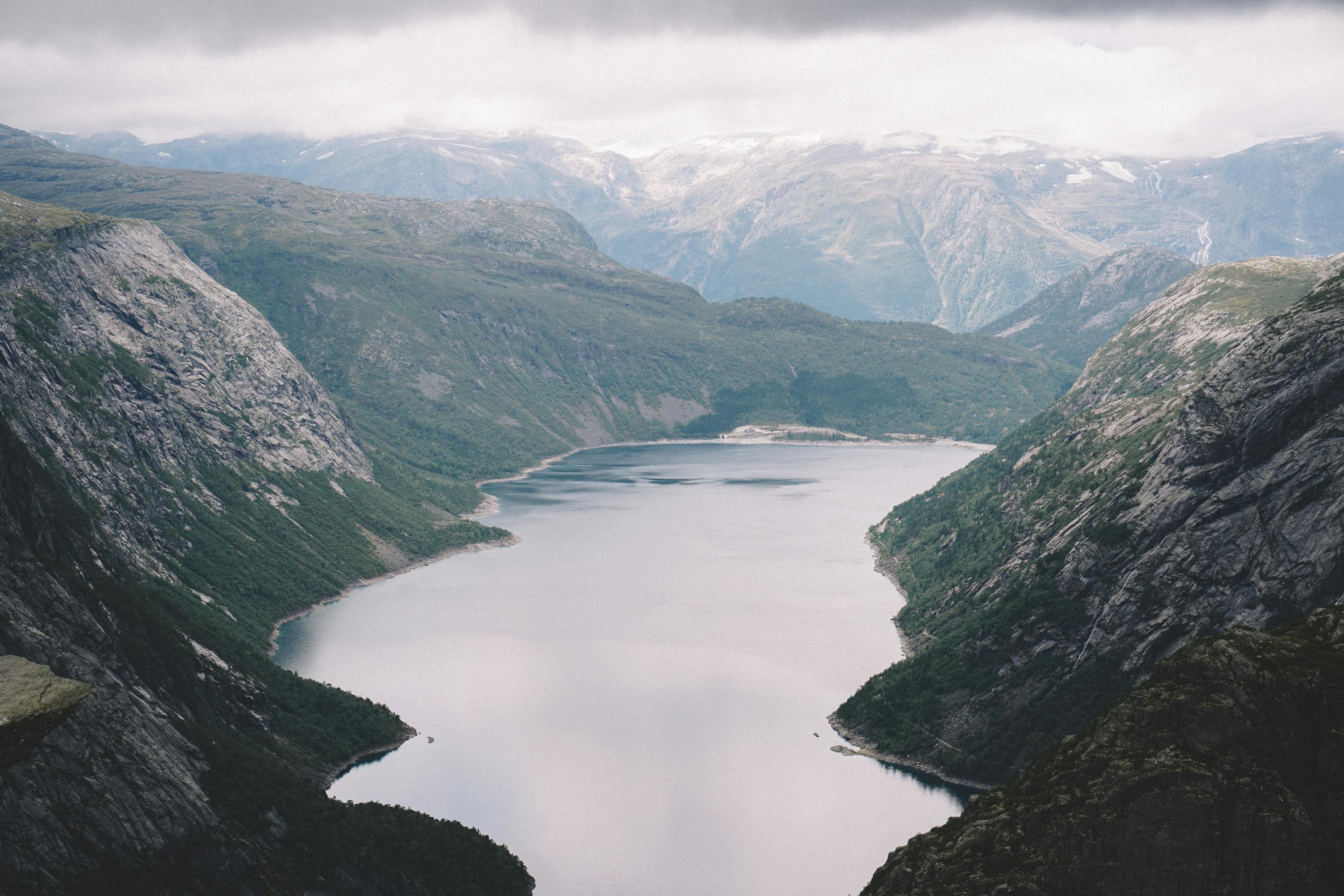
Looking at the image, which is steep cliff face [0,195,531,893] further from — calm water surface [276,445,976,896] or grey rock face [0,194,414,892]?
calm water surface [276,445,976,896]

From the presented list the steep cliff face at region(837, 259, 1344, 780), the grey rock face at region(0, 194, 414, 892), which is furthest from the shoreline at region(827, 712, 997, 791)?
the grey rock face at region(0, 194, 414, 892)

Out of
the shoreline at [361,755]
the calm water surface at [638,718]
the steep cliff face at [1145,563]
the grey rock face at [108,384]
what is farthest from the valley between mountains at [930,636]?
the calm water surface at [638,718]

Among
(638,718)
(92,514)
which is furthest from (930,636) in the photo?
(92,514)

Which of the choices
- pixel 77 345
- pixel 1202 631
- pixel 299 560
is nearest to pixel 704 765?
pixel 1202 631

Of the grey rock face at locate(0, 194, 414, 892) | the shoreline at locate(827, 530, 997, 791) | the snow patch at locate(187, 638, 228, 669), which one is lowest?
the shoreline at locate(827, 530, 997, 791)

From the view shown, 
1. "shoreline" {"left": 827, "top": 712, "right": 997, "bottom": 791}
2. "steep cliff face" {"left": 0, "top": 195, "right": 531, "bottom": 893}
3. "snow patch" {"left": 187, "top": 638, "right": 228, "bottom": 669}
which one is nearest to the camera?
"steep cliff face" {"left": 0, "top": 195, "right": 531, "bottom": 893}

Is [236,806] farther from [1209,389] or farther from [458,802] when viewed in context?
[1209,389]
